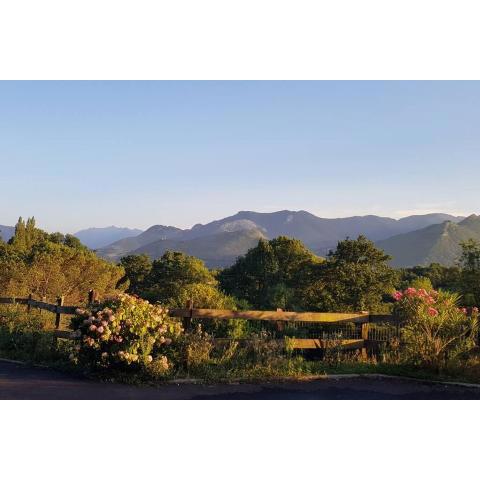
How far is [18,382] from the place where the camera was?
364 inches

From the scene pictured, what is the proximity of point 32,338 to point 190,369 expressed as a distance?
5.00 m

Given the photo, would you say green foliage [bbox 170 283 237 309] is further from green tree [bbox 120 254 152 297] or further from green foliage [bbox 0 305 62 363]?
green tree [bbox 120 254 152 297]

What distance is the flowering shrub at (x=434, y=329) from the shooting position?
10.5 meters

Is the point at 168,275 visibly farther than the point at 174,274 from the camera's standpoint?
Yes

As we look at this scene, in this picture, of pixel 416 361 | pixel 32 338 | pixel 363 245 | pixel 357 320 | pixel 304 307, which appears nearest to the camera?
pixel 416 361

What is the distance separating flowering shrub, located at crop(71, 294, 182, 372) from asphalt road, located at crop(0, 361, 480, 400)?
52cm

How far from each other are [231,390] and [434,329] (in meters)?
4.59

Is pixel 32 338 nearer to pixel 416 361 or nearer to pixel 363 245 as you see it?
pixel 416 361

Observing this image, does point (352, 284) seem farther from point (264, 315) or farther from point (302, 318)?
point (264, 315)

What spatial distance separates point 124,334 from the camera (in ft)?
32.1

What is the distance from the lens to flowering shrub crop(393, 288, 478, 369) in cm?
1052

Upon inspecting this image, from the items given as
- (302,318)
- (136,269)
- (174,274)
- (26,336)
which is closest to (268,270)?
(174,274)

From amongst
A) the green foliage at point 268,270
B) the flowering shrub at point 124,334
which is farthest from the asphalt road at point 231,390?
the green foliage at point 268,270

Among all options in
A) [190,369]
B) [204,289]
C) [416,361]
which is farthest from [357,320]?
[204,289]
